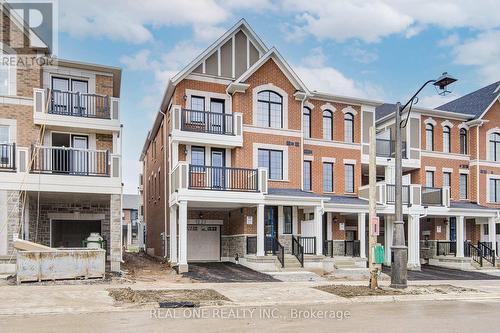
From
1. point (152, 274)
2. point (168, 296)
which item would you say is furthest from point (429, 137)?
point (168, 296)

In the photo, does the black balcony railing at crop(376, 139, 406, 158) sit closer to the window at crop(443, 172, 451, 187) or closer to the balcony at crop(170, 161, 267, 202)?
the window at crop(443, 172, 451, 187)

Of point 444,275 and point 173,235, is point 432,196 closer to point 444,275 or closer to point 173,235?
point 444,275

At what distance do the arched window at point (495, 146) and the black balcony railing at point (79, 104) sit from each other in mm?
24314

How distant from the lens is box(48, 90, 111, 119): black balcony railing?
21.0m

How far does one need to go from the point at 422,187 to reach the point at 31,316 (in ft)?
75.9

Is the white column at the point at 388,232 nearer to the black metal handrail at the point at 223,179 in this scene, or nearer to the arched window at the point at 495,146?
the arched window at the point at 495,146

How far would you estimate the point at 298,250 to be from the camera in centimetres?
2389

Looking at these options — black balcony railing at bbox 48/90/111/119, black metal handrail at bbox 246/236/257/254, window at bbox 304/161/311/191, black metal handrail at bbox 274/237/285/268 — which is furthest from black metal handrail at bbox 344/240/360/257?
black balcony railing at bbox 48/90/111/119

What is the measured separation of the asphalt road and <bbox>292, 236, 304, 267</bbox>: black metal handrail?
9.35 m

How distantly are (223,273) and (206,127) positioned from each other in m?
6.97

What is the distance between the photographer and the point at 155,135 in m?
33.1

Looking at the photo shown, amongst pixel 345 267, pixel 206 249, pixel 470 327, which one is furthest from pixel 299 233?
pixel 470 327

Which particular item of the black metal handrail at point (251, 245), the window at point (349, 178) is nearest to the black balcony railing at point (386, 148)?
the window at point (349, 178)

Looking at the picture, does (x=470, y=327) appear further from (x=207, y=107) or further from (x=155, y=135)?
(x=155, y=135)
